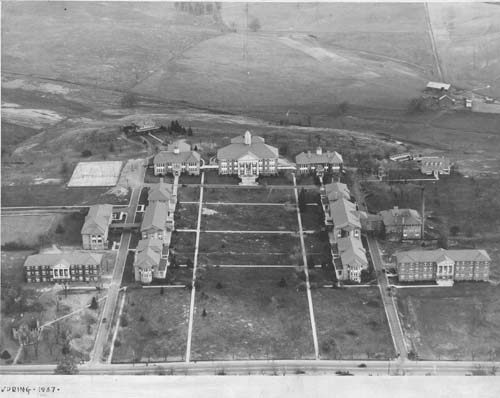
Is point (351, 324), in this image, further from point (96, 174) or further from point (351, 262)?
point (96, 174)

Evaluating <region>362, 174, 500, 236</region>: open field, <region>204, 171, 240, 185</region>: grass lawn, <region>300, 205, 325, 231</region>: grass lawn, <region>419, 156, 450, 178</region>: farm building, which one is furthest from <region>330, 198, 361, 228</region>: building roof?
<region>419, 156, 450, 178</region>: farm building

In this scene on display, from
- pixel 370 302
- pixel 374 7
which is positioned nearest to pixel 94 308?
pixel 370 302

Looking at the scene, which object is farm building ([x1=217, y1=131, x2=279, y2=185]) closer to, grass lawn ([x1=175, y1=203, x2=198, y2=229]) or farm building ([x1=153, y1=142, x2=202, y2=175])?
farm building ([x1=153, y1=142, x2=202, y2=175])

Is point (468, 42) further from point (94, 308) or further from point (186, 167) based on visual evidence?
point (94, 308)

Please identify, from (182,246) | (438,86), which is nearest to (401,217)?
(182,246)

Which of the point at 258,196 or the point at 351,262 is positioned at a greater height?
the point at 351,262

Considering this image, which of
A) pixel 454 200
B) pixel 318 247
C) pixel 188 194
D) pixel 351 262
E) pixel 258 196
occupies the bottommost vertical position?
pixel 188 194

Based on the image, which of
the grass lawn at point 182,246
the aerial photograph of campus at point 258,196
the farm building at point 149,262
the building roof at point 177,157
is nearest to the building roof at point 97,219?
the aerial photograph of campus at point 258,196
